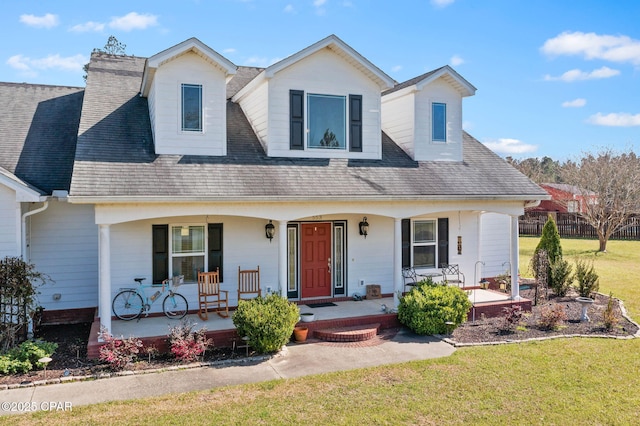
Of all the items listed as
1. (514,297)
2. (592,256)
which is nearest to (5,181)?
(514,297)

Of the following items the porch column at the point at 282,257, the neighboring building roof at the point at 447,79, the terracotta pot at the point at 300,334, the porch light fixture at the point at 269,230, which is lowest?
the terracotta pot at the point at 300,334

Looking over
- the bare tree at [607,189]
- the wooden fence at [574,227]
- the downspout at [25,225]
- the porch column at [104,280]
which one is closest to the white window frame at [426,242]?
the porch column at [104,280]

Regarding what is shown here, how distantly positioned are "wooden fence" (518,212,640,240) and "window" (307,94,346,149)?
23.2 meters

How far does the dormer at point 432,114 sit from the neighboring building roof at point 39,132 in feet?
30.4

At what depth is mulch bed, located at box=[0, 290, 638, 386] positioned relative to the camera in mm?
8398

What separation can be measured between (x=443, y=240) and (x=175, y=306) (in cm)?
790

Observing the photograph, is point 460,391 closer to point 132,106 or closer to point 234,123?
point 234,123

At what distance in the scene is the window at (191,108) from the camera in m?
11.6

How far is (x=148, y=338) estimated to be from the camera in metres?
9.50

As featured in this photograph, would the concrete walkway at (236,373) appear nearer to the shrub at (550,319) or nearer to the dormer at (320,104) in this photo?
the shrub at (550,319)

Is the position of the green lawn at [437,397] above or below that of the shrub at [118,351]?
below

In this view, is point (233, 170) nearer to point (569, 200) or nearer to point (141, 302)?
point (141, 302)

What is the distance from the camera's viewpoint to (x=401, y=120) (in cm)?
1446

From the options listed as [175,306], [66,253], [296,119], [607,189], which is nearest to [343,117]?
[296,119]
